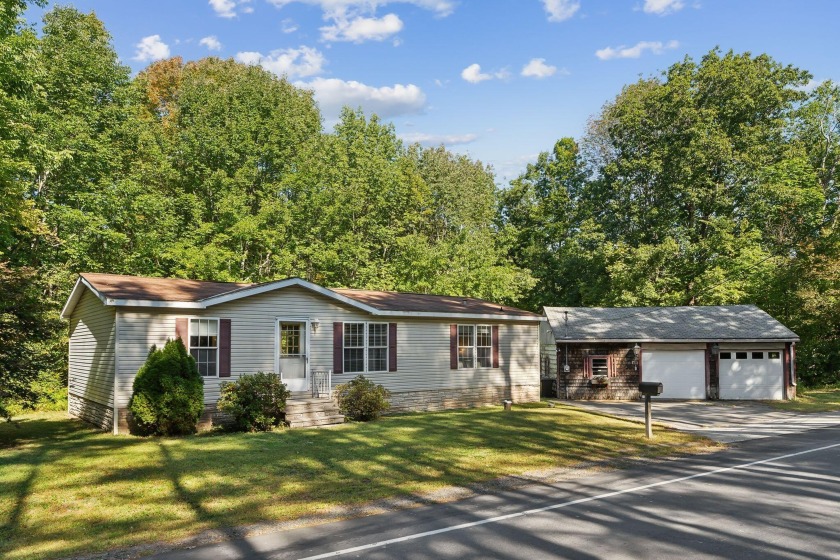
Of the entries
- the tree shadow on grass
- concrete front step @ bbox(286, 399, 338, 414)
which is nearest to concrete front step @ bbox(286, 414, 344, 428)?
Result: concrete front step @ bbox(286, 399, 338, 414)

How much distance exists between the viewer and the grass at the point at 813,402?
22.1 meters

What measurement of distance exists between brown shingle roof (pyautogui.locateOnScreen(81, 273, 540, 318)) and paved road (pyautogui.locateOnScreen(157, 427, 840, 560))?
9922 mm

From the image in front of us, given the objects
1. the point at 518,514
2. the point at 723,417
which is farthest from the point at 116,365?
the point at 723,417

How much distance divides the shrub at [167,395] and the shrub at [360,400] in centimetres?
412

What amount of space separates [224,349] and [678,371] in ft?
62.4

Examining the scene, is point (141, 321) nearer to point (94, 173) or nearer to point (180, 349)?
point (180, 349)

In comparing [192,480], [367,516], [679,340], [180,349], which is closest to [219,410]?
[180,349]

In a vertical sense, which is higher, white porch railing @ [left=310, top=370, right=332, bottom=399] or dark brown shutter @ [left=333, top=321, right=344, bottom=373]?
dark brown shutter @ [left=333, top=321, right=344, bottom=373]

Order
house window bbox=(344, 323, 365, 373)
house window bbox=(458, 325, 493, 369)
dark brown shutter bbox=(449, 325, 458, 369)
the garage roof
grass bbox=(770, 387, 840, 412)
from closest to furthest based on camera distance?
1. house window bbox=(344, 323, 365, 373)
2. dark brown shutter bbox=(449, 325, 458, 369)
3. house window bbox=(458, 325, 493, 369)
4. grass bbox=(770, 387, 840, 412)
5. the garage roof

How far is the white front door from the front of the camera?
17.4m

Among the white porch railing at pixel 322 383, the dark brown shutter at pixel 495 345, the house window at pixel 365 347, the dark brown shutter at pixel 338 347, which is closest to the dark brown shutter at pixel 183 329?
the white porch railing at pixel 322 383

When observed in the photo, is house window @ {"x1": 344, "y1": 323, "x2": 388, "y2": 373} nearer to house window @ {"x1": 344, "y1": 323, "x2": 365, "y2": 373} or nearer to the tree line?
house window @ {"x1": 344, "y1": 323, "x2": 365, "y2": 373}

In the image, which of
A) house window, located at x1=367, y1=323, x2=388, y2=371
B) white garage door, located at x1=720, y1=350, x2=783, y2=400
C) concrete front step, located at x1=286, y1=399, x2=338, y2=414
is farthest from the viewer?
white garage door, located at x1=720, y1=350, x2=783, y2=400

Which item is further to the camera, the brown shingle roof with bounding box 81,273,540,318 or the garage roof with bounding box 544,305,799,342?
the garage roof with bounding box 544,305,799,342
